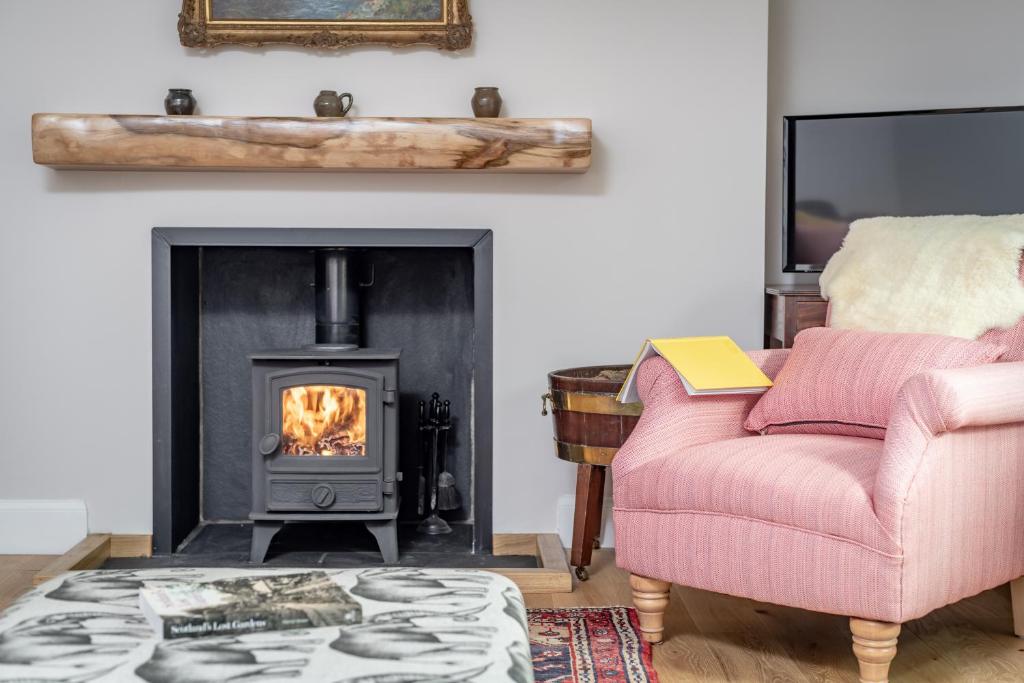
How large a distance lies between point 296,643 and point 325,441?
5.75 ft

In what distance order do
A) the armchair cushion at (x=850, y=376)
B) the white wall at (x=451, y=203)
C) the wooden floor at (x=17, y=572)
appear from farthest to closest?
the white wall at (x=451, y=203) < the wooden floor at (x=17, y=572) < the armchair cushion at (x=850, y=376)

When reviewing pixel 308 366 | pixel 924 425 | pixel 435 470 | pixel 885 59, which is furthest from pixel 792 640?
pixel 885 59

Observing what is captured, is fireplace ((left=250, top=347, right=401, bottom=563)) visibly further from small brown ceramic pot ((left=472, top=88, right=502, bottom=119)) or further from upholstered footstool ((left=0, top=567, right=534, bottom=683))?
upholstered footstool ((left=0, top=567, right=534, bottom=683))

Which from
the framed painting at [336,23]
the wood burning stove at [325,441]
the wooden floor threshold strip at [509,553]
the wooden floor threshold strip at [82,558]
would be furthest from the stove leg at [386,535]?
the framed painting at [336,23]

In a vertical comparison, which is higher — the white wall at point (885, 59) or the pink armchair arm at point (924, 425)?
the white wall at point (885, 59)

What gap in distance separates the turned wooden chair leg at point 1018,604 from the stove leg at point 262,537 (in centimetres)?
193

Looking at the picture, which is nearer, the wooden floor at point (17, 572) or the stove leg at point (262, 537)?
the wooden floor at point (17, 572)

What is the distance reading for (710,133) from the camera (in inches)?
126

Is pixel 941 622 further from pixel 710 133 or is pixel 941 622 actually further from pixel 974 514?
pixel 710 133

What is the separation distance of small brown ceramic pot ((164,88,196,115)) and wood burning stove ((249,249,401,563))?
727 mm

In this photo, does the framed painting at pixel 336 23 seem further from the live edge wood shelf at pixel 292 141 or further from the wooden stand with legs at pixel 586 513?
the wooden stand with legs at pixel 586 513

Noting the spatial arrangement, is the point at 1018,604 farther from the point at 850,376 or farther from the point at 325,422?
the point at 325,422

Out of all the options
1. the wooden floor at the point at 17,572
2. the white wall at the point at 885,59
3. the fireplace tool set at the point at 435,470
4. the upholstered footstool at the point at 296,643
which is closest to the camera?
the upholstered footstool at the point at 296,643

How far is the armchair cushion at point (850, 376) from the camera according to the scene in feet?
7.59
